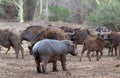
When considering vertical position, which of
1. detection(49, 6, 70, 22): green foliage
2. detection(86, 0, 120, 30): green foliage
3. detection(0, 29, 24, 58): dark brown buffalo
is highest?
detection(0, 29, 24, 58): dark brown buffalo

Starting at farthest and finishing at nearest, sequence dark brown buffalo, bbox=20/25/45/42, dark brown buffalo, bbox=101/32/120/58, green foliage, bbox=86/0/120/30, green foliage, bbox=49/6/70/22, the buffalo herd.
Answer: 1. green foliage, bbox=49/6/70/22
2. green foliage, bbox=86/0/120/30
3. dark brown buffalo, bbox=101/32/120/58
4. dark brown buffalo, bbox=20/25/45/42
5. the buffalo herd

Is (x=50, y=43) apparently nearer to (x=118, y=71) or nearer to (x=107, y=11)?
(x=118, y=71)

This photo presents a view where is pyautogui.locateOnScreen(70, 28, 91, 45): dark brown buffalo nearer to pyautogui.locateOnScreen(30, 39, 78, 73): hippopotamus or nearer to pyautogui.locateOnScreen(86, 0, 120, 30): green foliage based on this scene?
pyautogui.locateOnScreen(86, 0, 120, 30): green foliage

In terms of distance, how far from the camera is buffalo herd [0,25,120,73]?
13.9 meters

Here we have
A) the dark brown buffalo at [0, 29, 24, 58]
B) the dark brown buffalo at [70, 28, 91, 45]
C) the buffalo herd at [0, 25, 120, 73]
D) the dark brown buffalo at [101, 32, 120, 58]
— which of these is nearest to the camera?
the buffalo herd at [0, 25, 120, 73]

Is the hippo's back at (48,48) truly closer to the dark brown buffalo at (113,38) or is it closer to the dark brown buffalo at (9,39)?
the dark brown buffalo at (9,39)

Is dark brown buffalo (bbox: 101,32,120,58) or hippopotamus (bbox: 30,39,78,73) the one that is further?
dark brown buffalo (bbox: 101,32,120,58)

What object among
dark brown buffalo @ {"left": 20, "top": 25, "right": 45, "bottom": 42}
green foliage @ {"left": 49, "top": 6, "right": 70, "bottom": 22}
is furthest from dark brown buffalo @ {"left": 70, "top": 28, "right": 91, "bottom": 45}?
green foliage @ {"left": 49, "top": 6, "right": 70, "bottom": 22}

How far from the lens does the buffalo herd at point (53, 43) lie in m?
13.9

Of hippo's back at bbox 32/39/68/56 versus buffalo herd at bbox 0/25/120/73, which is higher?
hippo's back at bbox 32/39/68/56

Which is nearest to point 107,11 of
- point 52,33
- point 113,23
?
point 113,23

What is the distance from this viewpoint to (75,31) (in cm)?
2378

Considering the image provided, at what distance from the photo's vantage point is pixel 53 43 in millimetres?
14289

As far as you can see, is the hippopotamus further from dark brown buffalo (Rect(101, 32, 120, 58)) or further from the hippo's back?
dark brown buffalo (Rect(101, 32, 120, 58))
